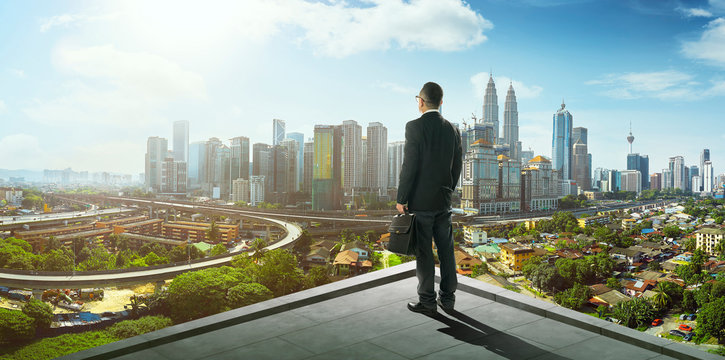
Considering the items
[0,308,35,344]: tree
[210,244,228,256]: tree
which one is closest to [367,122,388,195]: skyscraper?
[210,244,228,256]: tree

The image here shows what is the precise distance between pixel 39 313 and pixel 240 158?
1106 cm

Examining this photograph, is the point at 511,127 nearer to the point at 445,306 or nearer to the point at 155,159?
the point at 155,159

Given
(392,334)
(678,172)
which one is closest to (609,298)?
(678,172)

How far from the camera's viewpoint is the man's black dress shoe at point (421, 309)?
1731 mm

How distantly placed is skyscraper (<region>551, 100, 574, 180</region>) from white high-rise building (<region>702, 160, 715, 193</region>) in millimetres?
7453

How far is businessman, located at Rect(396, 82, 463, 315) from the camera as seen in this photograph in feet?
Result: 5.78

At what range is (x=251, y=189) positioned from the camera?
19.4 meters

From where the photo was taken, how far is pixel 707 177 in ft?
49.2

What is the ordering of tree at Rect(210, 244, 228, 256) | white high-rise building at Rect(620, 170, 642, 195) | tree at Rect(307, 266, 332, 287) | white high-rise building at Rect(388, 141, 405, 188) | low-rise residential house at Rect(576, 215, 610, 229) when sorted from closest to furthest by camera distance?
tree at Rect(307, 266, 332, 287), tree at Rect(210, 244, 228, 256), low-rise residential house at Rect(576, 215, 610, 229), white high-rise building at Rect(388, 141, 405, 188), white high-rise building at Rect(620, 170, 642, 195)

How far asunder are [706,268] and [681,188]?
8.01 metres

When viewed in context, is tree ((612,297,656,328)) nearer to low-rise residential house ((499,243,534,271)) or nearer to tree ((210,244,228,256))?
low-rise residential house ((499,243,534,271))

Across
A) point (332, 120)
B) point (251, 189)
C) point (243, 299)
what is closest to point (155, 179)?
point (251, 189)

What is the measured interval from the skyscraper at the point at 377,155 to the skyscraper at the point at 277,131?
435 cm

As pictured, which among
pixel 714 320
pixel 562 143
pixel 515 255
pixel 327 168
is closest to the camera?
pixel 714 320
